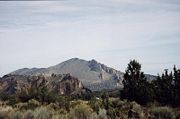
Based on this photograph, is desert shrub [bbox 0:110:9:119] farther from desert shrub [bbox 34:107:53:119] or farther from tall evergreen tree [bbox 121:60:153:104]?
tall evergreen tree [bbox 121:60:153:104]

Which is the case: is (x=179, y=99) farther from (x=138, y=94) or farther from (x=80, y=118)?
(x=80, y=118)

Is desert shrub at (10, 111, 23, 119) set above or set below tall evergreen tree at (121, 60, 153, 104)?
below

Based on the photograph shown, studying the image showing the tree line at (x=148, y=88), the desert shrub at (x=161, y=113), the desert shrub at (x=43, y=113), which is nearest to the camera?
the desert shrub at (x=43, y=113)

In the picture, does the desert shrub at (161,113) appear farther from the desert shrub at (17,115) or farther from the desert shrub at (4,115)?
the desert shrub at (4,115)

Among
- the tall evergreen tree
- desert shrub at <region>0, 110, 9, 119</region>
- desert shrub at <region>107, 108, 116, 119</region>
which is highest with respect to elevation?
the tall evergreen tree

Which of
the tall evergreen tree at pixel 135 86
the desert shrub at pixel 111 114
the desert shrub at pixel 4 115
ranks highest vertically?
the tall evergreen tree at pixel 135 86

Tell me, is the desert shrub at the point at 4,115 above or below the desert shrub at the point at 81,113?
below

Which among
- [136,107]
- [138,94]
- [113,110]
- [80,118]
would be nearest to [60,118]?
[80,118]

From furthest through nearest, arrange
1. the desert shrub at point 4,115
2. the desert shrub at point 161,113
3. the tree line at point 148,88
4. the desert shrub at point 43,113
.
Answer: the tree line at point 148,88, the desert shrub at point 4,115, the desert shrub at point 161,113, the desert shrub at point 43,113

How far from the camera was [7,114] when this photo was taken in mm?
38406

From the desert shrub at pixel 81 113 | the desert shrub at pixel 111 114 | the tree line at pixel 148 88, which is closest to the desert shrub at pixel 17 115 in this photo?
the desert shrub at pixel 81 113

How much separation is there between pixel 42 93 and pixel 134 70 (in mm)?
13755

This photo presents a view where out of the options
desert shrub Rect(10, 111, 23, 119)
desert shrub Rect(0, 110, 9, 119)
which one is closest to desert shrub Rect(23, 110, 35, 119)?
desert shrub Rect(10, 111, 23, 119)

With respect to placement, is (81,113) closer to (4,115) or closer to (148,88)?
Answer: (4,115)
